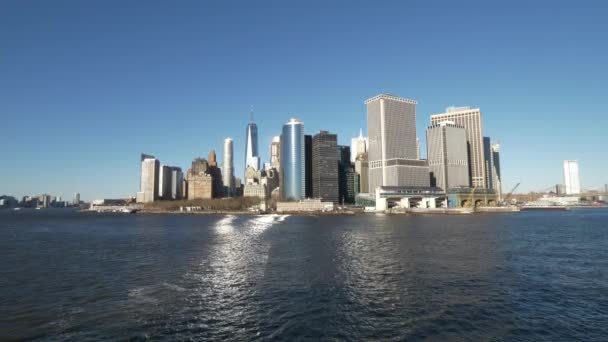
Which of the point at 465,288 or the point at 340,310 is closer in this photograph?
the point at 340,310

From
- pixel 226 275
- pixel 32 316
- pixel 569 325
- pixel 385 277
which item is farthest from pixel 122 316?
pixel 569 325

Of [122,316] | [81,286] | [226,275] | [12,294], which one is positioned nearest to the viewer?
[122,316]

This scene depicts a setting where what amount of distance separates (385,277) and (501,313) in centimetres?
1375

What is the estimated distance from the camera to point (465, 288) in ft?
113

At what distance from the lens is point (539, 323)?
83.1 ft

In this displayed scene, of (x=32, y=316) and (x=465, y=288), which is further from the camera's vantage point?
(x=465, y=288)

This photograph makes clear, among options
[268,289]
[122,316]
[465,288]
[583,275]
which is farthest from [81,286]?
[583,275]

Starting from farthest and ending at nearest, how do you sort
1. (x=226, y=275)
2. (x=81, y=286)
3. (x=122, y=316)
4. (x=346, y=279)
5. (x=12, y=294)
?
(x=226, y=275), (x=346, y=279), (x=81, y=286), (x=12, y=294), (x=122, y=316)

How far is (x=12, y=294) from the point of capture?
33.7 meters

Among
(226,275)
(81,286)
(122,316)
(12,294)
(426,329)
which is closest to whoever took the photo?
(426,329)

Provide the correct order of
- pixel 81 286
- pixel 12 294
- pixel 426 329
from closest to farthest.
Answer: pixel 426 329 < pixel 12 294 < pixel 81 286

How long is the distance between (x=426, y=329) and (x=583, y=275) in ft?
92.8

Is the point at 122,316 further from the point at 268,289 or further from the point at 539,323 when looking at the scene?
the point at 539,323

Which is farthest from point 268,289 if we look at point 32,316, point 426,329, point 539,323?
point 539,323
